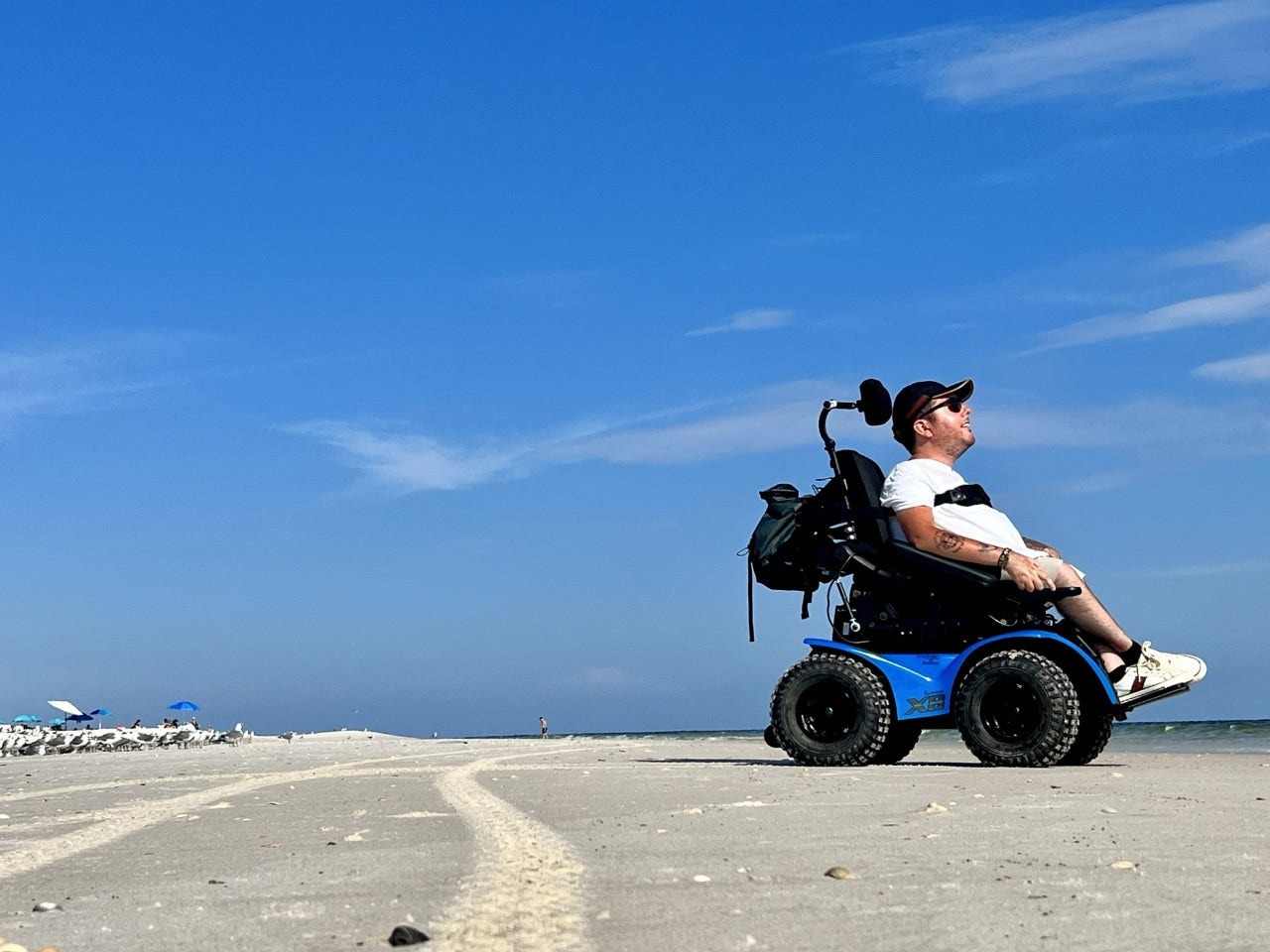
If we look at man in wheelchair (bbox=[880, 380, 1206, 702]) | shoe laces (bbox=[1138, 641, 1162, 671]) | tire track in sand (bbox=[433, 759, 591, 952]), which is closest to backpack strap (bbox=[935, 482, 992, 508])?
man in wheelchair (bbox=[880, 380, 1206, 702])

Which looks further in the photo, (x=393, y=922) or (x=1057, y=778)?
(x=1057, y=778)

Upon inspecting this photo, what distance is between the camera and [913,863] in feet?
14.9

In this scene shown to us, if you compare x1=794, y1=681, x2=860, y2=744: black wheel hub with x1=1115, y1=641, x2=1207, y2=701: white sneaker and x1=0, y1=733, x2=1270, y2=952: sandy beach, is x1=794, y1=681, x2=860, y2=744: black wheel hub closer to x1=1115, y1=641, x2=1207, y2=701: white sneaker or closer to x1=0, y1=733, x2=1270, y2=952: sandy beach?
x1=1115, y1=641, x2=1207, y2=701: white sneaker

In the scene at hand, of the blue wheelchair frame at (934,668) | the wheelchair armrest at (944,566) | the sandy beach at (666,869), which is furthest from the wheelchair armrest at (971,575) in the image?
the sandy beach at (666,869)

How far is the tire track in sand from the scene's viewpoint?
3.26 metres

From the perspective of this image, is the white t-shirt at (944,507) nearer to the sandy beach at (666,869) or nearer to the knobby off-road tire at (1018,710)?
the knobby off-road tire at (1018,710)

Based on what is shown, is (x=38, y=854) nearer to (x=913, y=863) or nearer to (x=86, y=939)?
(x=86, y=939)

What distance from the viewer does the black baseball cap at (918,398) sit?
38.2ft

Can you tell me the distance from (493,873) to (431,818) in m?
2.38

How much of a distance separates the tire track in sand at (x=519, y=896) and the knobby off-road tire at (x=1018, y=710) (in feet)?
16.5

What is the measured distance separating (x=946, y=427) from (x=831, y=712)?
237cm

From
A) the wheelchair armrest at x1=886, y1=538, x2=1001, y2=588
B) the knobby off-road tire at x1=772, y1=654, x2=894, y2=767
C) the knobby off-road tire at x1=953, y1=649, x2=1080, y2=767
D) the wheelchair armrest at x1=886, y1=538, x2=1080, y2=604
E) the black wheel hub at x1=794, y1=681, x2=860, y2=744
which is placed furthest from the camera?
the black wheel hub at x1=794, y1=681, x2=860, y2=744

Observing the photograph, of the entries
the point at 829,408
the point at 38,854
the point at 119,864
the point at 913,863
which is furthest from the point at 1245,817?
the point at 829,408

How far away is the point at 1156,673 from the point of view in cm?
1054
